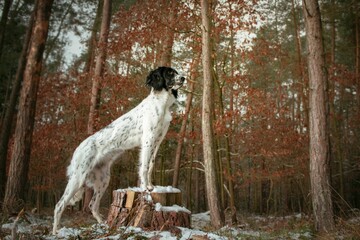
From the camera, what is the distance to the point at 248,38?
9.27 metres

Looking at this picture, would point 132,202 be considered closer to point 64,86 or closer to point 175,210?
point 175,210

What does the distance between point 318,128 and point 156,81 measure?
4.48m

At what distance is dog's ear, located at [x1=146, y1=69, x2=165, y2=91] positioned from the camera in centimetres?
445

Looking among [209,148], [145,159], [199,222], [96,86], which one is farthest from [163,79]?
[199,222]

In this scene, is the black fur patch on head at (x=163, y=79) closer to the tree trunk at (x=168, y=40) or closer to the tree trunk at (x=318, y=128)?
the tree trunk at (x=318, y=128)

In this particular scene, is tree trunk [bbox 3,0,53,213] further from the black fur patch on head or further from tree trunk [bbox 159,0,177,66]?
the black fur patch on head

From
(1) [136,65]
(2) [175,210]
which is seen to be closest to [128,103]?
(1) [136,65]

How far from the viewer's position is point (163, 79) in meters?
4.45

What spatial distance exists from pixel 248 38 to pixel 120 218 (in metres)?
6.87

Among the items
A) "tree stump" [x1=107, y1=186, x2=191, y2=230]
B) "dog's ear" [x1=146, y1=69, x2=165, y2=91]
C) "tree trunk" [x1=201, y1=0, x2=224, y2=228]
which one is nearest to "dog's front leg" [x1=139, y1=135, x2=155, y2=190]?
"tree stump" [x1=107, y1=186, x2=191, y2=230]

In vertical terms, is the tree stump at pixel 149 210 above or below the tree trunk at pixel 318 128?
below

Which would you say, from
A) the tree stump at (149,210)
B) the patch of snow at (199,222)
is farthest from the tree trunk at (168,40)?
the tree stump at (149,210)

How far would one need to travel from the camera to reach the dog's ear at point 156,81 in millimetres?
4445

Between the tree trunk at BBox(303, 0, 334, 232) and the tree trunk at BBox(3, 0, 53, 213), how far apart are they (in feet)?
22.0
